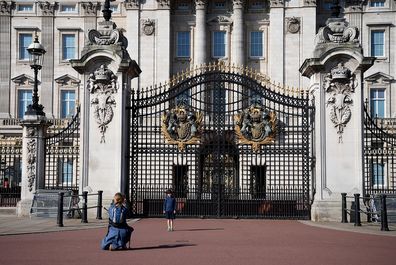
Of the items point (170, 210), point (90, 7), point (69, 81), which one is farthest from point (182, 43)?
point (170, 210)

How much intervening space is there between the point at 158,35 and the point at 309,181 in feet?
115

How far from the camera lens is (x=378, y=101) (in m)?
52.2

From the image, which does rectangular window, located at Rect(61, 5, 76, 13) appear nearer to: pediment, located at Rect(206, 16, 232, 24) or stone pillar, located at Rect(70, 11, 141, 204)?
pediment, located at Rect(206, 16, 232, 24)

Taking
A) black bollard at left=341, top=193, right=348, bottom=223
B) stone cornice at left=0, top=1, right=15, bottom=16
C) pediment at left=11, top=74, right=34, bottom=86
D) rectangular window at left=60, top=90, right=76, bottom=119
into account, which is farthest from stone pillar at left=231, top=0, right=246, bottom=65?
black bollard at left=341, top=193, right=348, bottom=223

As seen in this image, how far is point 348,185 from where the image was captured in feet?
63.1

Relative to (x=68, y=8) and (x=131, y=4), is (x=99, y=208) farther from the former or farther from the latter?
(x=68, y=8)

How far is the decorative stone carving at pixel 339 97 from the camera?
19.4 meters

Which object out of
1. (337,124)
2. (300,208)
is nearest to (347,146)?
(337,124)

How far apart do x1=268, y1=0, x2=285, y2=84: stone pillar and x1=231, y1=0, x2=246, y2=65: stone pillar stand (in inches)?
95.9

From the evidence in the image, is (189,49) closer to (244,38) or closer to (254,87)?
(244,38)

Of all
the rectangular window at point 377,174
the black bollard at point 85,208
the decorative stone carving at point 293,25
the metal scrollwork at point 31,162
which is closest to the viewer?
the black bollard at point 85,208

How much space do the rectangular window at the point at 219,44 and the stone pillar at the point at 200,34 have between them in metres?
1.27

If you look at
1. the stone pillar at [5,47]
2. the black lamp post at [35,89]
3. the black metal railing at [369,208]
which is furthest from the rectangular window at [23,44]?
the black metal railing at [369,208]

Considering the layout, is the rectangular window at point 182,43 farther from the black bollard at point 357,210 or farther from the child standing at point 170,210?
the child standing at point 170,210
